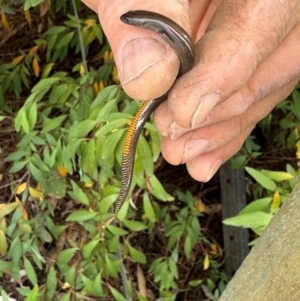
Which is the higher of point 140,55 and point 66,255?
point 140,55

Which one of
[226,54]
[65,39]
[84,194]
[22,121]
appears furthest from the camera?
[65,39]

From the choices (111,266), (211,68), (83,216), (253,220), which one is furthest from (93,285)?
(211,68)

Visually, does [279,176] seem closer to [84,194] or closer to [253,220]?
[253,220]

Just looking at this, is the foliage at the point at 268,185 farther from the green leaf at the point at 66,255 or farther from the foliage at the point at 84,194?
the green leaf at the point at 66,255

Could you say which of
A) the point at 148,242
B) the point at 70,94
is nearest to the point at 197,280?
the point at 148,242

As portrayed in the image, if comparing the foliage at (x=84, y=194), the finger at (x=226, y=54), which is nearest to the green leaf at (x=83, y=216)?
the foliage at (x=84, y=194)

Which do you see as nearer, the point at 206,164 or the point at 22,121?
the point at 206,164

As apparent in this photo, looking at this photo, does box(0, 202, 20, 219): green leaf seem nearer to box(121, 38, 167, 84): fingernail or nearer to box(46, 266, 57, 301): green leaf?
box(46, 266, 57, 301): green leaf
